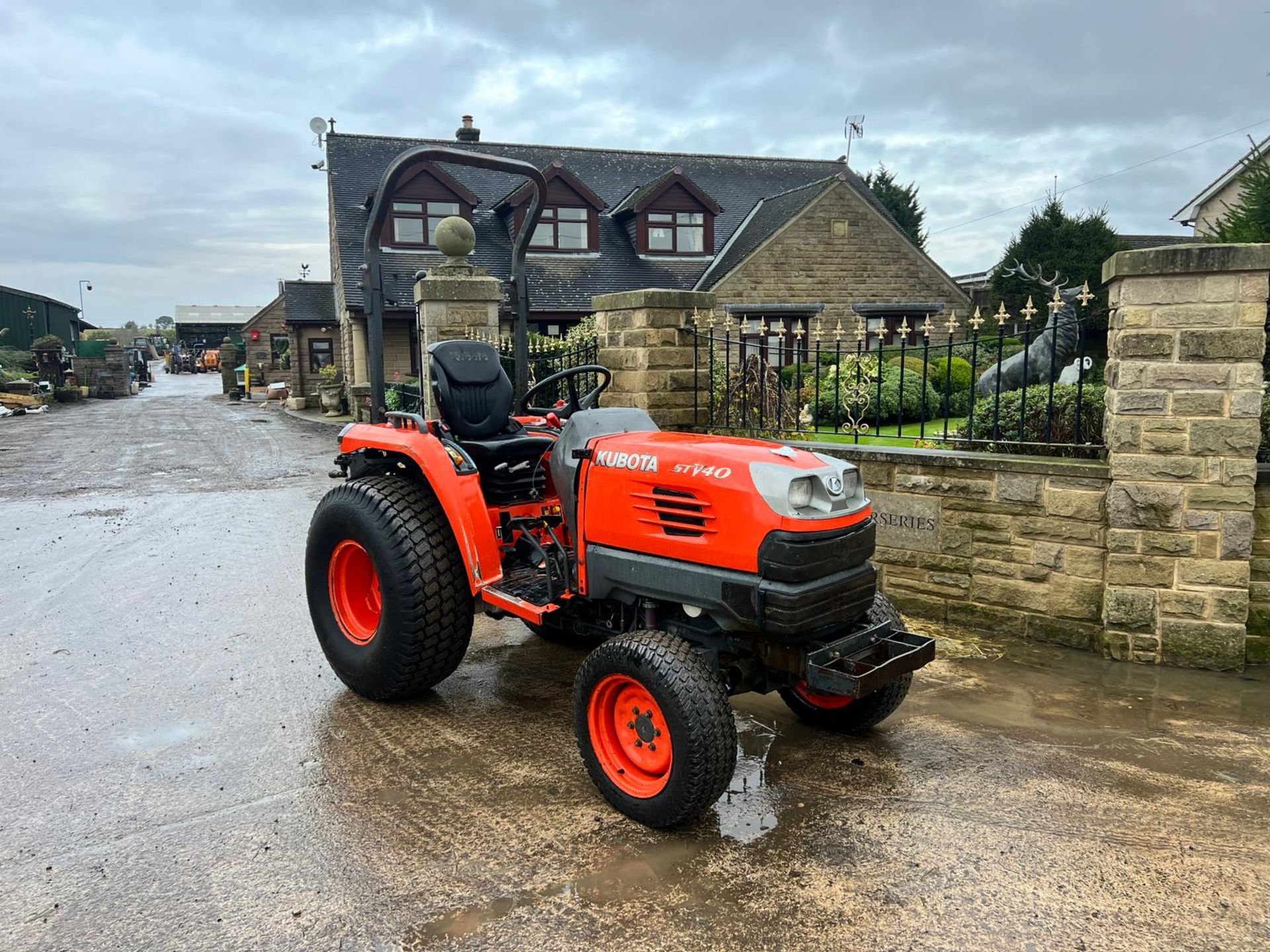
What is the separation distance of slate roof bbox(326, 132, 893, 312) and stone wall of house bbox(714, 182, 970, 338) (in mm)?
827

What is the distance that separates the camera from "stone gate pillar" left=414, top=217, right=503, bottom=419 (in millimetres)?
8148

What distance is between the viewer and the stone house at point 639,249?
64.8ft

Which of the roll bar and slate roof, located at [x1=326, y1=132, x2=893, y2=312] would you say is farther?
slate roof, located at [x1=326, y1=132, x2=893, y2=312]

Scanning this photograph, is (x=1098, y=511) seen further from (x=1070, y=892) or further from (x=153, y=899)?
(x=153, y=899)

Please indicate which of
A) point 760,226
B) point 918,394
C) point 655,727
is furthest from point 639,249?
point 655,727

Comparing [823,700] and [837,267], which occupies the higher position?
[837,267]

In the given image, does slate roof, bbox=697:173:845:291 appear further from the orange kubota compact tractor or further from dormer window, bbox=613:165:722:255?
the orange kubota compact tractor

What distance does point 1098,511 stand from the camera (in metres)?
4.80

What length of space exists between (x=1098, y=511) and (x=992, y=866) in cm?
265

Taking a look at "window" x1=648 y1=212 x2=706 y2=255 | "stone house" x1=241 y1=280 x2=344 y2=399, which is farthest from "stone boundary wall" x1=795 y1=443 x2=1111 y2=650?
"stone house" x1=241 y1=280 x2=344 y2=399

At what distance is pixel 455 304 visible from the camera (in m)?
8.22

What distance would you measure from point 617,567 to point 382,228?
7.67ft

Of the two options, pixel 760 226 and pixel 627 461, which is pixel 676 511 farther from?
pixel 760 226

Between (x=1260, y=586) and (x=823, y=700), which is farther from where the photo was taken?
(x=1260, y=586)
